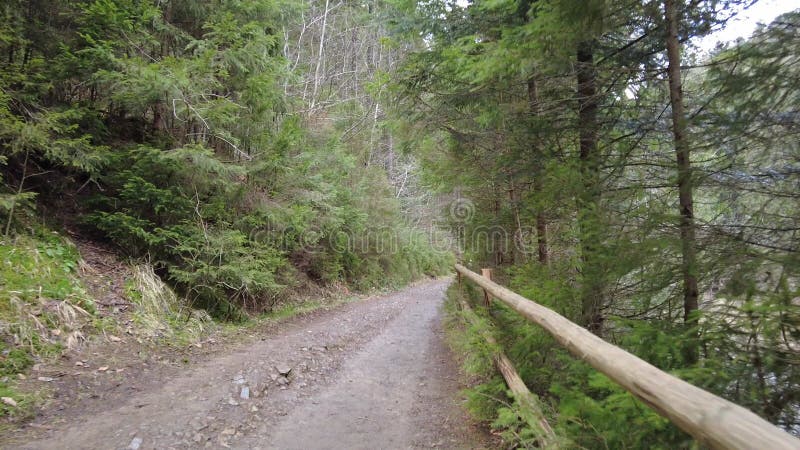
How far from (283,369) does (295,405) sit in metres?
0.90

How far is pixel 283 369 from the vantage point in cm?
589

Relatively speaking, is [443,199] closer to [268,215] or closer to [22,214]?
[268,215]

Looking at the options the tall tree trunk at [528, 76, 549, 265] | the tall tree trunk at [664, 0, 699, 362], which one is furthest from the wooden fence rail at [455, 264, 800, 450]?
the tall tree trunk at [528, 76, 549, 265]

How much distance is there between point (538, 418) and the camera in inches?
115

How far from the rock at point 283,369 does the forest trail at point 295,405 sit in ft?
0.09

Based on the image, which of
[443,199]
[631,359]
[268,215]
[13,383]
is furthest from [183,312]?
[443,199]

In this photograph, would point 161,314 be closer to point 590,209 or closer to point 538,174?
point 538,174

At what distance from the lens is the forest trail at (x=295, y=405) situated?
3.97 m

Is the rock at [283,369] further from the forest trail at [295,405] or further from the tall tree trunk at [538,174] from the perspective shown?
the tall tree trunk at [538,174]

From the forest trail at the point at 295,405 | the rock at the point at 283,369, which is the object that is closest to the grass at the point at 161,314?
the forest trail at the point at 295,405

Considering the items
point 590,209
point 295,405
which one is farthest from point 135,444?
point 590,209

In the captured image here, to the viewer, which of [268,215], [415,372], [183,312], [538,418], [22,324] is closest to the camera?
[538,418]

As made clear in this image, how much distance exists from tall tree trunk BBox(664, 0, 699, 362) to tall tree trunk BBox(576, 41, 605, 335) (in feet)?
2.24

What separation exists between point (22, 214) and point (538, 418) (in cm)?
794
